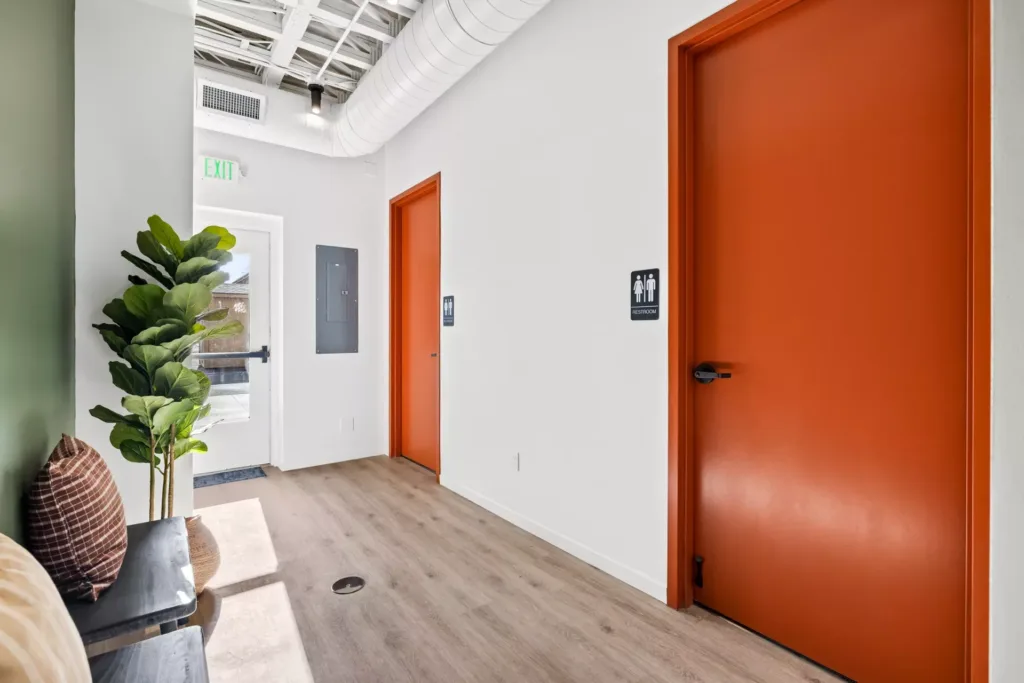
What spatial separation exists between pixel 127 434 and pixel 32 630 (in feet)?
5.31

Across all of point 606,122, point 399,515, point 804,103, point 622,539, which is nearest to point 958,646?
point 622,539

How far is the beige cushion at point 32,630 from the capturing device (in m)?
0.65

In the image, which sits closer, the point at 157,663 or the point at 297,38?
the point at 157,663

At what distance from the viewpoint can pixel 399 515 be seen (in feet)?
10.6

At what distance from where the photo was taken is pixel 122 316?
81.4 inches

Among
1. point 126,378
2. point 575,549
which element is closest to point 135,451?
point 126,378

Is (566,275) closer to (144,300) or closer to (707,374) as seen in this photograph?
(707,374)

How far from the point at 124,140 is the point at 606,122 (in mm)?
2234

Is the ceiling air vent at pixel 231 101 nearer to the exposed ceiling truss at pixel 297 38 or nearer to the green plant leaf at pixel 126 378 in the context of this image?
the exposed ceiling truss at pixel 297 38

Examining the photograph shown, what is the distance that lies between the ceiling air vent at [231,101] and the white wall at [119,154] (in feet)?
4.46

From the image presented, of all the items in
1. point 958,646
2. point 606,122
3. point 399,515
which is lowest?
point 399,515

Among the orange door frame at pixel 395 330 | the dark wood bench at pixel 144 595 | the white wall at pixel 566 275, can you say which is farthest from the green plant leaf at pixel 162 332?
the orange door frame at pixel 395 330

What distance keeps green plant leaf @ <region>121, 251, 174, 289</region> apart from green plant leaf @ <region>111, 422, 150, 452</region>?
0.61m

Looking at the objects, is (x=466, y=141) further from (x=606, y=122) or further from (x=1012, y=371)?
(x=1012, y=371)
